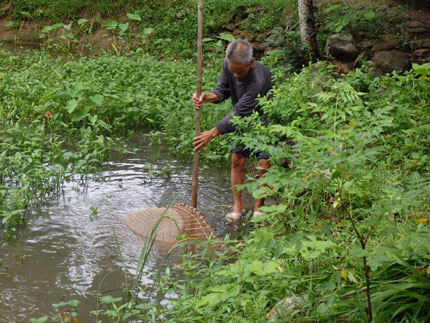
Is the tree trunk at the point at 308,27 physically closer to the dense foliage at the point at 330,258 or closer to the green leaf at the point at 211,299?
the dense foliage at the point at 330,258

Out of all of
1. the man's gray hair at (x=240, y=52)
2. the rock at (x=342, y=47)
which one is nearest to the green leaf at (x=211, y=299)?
the man's gray hair at (x=240, y=52)

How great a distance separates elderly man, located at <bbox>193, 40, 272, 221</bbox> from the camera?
5148mm

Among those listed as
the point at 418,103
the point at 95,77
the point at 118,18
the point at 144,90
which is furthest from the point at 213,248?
the point at 118,18

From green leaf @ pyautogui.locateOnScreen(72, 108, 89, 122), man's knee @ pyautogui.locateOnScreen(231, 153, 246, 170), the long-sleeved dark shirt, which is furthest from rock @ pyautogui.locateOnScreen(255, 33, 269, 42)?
man's knee @ pyautogui.locateOnScreen(231, 153, 246, 170)

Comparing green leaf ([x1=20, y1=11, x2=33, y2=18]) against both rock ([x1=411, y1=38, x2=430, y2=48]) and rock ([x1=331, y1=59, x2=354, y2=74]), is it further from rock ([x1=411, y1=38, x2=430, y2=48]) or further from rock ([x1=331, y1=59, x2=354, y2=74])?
rock ([x1=411, y1=38, x2=430, y2=48])

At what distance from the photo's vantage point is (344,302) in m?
2.78

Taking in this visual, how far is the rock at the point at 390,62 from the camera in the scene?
7.82m

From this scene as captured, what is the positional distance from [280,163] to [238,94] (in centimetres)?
126

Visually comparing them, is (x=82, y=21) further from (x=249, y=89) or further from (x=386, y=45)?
(x=249, y=89)

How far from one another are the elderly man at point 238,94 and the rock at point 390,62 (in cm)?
312

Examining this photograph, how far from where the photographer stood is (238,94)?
5.59 m

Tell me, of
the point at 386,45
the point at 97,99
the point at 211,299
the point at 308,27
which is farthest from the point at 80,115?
the point at 211,299

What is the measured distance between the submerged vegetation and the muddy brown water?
0.21 meters

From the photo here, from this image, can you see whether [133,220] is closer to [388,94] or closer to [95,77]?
[388,94]
